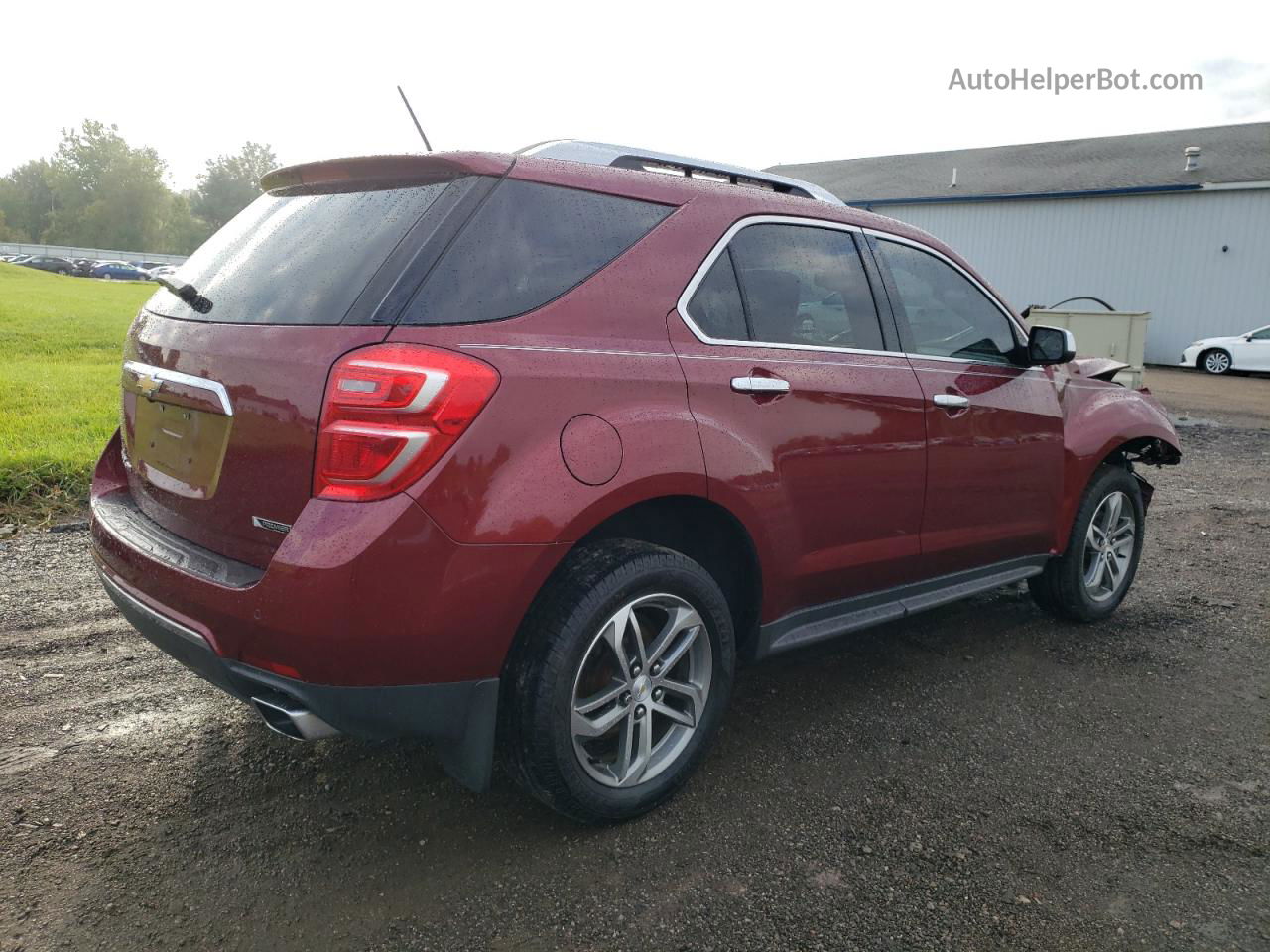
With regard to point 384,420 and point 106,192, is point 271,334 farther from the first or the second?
point 106,192

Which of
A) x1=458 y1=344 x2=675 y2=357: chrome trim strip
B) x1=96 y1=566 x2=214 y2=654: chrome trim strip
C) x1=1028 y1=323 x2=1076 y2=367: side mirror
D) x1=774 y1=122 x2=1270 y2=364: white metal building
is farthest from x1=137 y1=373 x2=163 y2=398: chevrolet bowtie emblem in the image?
x1=774 y1=122 x2=1270 y2=364: white metal building

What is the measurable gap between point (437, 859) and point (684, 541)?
1.18 meters

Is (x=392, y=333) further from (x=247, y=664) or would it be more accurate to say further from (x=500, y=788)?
(x=500, y=788)

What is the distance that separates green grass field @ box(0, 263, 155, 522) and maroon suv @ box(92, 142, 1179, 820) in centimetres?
349

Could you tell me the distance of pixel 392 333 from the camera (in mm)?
2477

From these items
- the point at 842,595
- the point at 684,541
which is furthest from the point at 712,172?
the point at 842,595

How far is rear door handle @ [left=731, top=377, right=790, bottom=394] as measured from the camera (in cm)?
310

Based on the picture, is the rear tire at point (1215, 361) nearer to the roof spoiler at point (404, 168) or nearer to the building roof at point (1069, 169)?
the building roof at point (1069, 169)

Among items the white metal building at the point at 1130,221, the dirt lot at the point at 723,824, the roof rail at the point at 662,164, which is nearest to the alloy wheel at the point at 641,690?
the dirt lot at the point at 723,824

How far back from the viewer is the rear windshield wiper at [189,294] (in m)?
2.89

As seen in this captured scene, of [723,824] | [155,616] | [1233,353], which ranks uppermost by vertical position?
[155,616]

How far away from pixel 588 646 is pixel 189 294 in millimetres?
1567

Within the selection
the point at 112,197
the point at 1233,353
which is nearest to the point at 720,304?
the point at 1233,353

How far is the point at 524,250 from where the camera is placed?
2754mm
